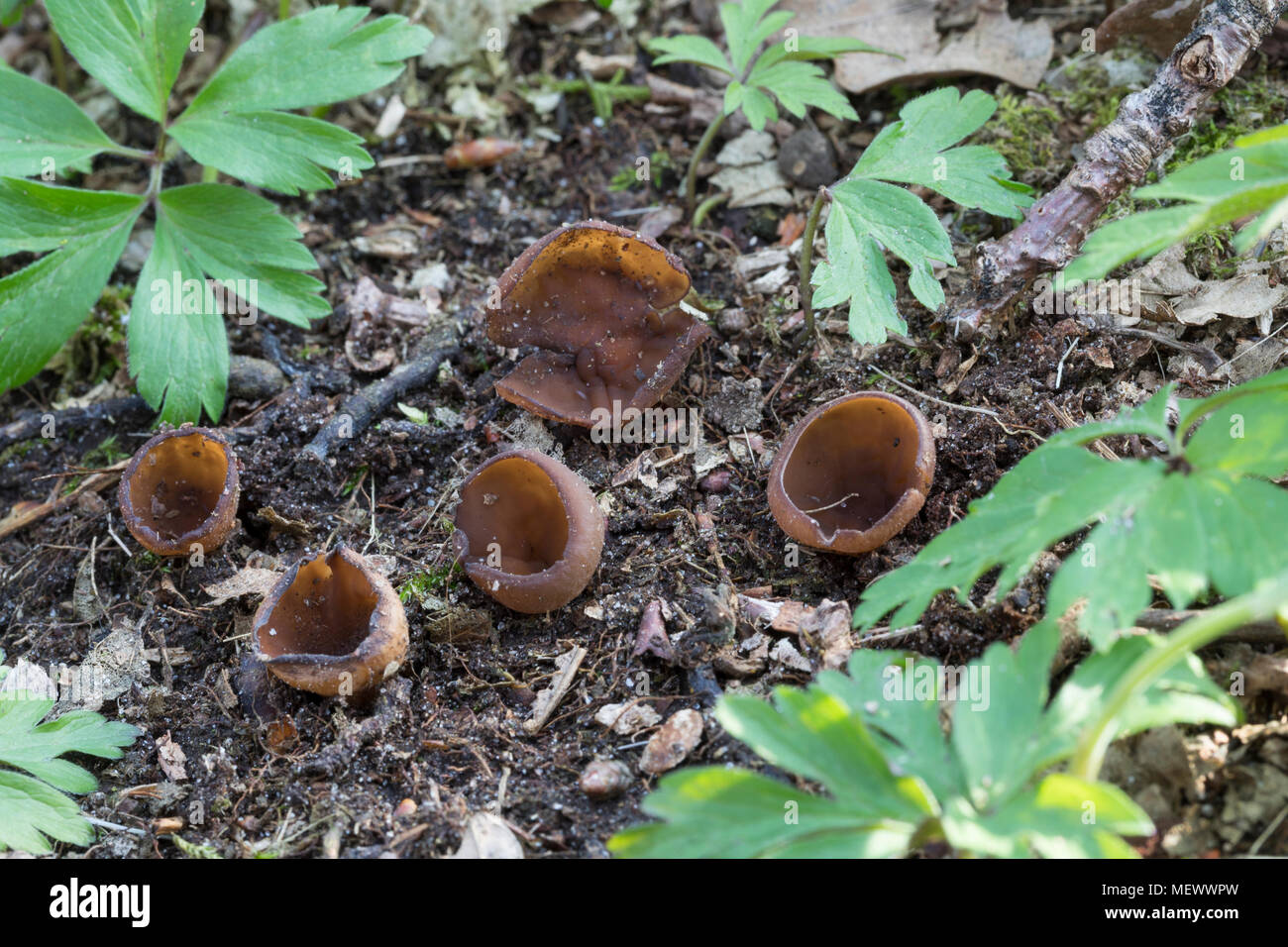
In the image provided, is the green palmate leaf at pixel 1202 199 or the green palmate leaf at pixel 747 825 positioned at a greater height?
the green palmate leaf at pixel 1202 199

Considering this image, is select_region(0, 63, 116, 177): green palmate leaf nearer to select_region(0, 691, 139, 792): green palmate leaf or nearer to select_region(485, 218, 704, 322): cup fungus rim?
select_region(485, 218, 704, 322): cup fungus rim

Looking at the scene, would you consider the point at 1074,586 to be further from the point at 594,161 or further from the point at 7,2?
the point at 7,2

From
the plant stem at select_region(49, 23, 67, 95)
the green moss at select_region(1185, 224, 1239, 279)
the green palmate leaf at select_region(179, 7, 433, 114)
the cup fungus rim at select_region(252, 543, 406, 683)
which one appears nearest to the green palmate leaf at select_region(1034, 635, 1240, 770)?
the cup fungus rim at select_region(252, 543, 406, 683)

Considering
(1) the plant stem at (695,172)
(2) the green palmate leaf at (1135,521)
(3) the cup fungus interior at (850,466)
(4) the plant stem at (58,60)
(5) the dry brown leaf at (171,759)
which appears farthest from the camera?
(4) the plant stem at (58,60)

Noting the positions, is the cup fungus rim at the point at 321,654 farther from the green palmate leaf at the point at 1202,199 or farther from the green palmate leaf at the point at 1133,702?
the green palmate leaf at the point at 1202,199

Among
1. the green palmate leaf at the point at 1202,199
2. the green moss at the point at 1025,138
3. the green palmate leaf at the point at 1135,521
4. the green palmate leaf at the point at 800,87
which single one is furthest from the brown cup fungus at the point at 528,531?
the green moss at the point at 1025,138
